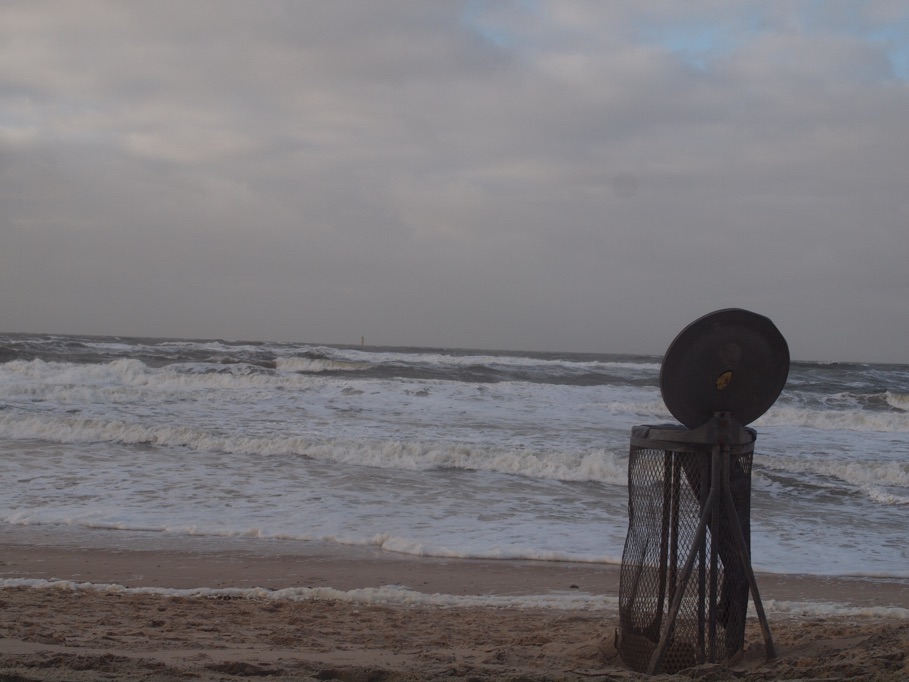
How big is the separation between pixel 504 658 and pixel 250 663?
4.02 feet

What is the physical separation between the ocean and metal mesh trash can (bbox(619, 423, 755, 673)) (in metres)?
2.87

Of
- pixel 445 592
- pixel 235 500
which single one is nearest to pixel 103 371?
pixel 235 500

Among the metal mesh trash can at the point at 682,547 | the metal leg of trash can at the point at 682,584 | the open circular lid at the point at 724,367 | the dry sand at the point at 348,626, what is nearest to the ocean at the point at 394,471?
the dry sand at the point at 348,626

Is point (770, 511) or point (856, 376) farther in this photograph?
point (856, 376)

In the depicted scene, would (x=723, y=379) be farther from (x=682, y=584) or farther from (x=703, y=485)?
Answer: (x=682, y=584)

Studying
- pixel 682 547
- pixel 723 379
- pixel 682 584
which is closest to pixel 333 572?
pixel 682 547

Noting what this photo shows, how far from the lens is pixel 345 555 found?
259 inches

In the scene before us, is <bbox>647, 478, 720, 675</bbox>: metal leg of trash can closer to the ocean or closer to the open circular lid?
the open circular lid

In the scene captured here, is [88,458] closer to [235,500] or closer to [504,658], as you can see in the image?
[235,500]

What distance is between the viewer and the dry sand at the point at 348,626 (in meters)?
3.24

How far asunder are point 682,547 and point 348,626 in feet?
6.60

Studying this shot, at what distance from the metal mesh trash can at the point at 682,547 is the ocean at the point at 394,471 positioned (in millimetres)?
2872

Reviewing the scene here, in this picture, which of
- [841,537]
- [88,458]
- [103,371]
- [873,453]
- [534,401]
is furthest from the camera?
[103,371]

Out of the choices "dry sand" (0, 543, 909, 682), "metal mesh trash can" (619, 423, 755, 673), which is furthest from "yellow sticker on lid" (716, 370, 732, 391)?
"dry sand" (0, 543, 909, 682)
